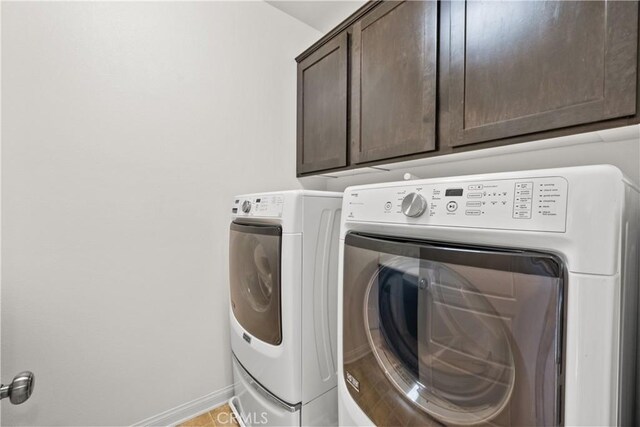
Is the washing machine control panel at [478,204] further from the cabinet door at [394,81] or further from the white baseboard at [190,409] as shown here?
the white baseboard at [190,409]

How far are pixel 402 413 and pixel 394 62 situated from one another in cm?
137

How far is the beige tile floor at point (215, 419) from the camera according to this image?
1.55 metres

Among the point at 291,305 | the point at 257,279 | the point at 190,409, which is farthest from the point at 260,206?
the point at 190,409

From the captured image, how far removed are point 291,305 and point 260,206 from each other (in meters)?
0.45

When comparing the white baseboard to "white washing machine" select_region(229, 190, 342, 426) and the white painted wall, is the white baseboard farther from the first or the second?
"white washing machine" select_region(229, 190, 342, 426)

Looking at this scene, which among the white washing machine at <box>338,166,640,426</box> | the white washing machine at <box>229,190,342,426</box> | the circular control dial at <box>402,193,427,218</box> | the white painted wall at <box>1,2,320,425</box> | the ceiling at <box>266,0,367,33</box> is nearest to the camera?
the white washing machine at <box>338,166,640,426</box>

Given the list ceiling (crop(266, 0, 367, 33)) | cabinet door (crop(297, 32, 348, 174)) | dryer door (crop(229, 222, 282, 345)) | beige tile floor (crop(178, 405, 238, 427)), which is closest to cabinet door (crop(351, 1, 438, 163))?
cabinet door (crop(297, 32, 348, 174))

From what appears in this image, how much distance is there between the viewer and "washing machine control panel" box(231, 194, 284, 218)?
44.6 inches

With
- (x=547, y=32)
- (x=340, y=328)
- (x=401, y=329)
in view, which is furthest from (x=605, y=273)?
(x=547, y=32)

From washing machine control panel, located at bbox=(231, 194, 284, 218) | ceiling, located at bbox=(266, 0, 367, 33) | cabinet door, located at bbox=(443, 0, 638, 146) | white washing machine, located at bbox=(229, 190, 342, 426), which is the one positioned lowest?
white washing machine, located at bbox=(229, 190, 342, 426)

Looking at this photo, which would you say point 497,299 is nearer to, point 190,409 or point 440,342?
point 440,342

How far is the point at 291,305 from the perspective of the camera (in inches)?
42.0

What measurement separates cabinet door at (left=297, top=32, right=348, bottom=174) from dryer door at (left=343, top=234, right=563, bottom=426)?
0.89 metres

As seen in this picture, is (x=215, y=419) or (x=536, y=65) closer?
(x=536, y=65)
